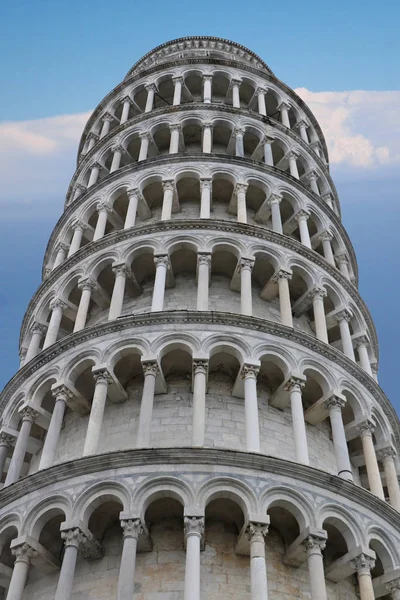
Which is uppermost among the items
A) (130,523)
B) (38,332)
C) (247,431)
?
(38,332)

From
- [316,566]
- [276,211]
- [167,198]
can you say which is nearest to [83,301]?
[167,198]

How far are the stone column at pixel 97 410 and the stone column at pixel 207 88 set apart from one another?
14.5 m

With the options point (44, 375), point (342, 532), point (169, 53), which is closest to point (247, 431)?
point (342, 532)

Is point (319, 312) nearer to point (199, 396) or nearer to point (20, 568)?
point (199, 396)

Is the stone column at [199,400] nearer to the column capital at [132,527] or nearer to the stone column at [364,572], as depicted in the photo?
the column capital at [132,527]

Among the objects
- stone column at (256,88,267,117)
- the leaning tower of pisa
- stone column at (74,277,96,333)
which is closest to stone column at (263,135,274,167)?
the leaning tower of pisa

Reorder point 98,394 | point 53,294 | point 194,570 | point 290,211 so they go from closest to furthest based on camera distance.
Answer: point 194,570 < point 98,394 < point 53,294 < point 290,211

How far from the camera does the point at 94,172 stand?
91.1ft

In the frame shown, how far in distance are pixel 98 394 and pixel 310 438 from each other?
551 centimetres

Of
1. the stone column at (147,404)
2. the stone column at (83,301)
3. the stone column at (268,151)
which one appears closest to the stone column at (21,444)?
the stone column at (83,301)

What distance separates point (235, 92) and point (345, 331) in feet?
41.1

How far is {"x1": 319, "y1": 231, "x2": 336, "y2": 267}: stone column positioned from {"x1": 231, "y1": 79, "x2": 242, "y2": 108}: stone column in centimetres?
672

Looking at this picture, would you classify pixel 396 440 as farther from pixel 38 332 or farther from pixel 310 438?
pixel 38 332

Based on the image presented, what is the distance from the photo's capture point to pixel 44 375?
18812 mm
